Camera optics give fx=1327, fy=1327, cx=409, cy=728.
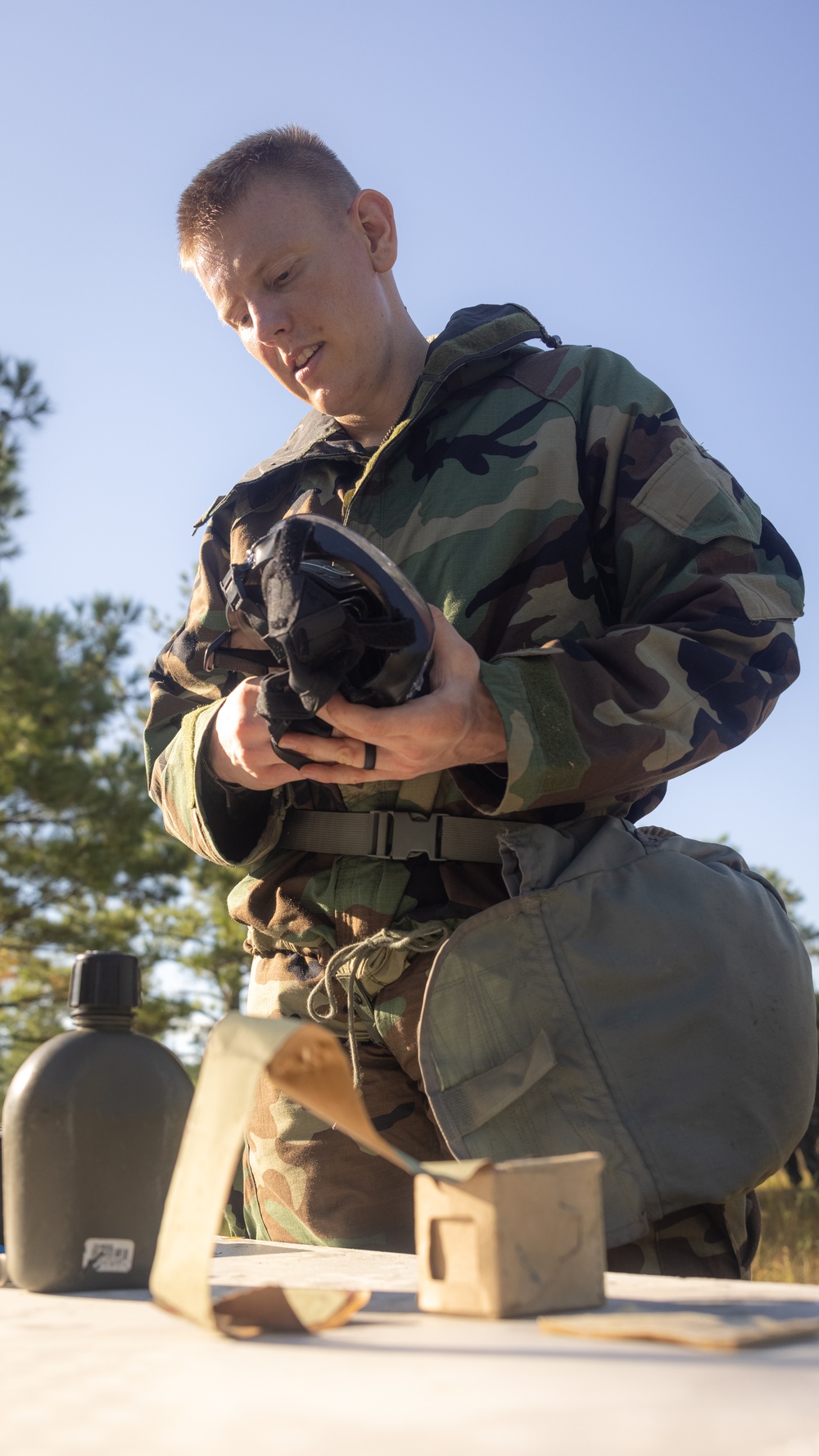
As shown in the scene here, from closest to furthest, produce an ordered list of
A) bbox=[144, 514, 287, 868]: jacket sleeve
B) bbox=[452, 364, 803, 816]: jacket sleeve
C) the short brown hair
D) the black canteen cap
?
the black canteen cap, bbox=[452, 364, 803, 816]: jacket sleeve, bbox=[144, 514, 287, 868]: jacket sleeve, the short brown hair

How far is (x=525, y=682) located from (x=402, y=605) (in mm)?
286

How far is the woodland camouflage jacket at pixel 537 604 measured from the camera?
1.73m

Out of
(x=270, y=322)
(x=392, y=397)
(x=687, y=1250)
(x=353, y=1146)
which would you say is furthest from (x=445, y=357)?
(x=687, y=1250)

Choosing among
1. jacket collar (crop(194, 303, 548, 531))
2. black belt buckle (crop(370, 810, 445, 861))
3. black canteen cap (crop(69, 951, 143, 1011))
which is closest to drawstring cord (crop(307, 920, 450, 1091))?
black belt buckle (crop(370, 810, 445, 861))

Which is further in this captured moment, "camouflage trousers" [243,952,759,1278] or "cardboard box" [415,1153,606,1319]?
"camouflage trousers" [243,952,759,1278]

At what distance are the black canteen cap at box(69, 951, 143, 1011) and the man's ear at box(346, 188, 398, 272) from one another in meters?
1.51

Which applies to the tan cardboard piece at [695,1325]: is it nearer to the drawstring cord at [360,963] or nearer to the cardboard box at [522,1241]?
the cardboard box at [522,1241]

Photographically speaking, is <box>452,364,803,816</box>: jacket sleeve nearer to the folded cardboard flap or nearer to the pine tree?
the folded cardboard flap

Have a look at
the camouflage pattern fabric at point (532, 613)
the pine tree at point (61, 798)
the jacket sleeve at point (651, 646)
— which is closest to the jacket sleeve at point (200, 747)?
the camouflage pattern fabric at point (532, 613)

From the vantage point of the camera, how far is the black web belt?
6.13 ft

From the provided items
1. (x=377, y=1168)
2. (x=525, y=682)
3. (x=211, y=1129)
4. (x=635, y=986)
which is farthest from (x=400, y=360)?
(x=211, y=1129)

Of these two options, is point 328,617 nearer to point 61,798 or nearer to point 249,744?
point 249,744

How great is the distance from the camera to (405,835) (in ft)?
6.18

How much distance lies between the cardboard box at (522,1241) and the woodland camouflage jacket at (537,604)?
758 mm
